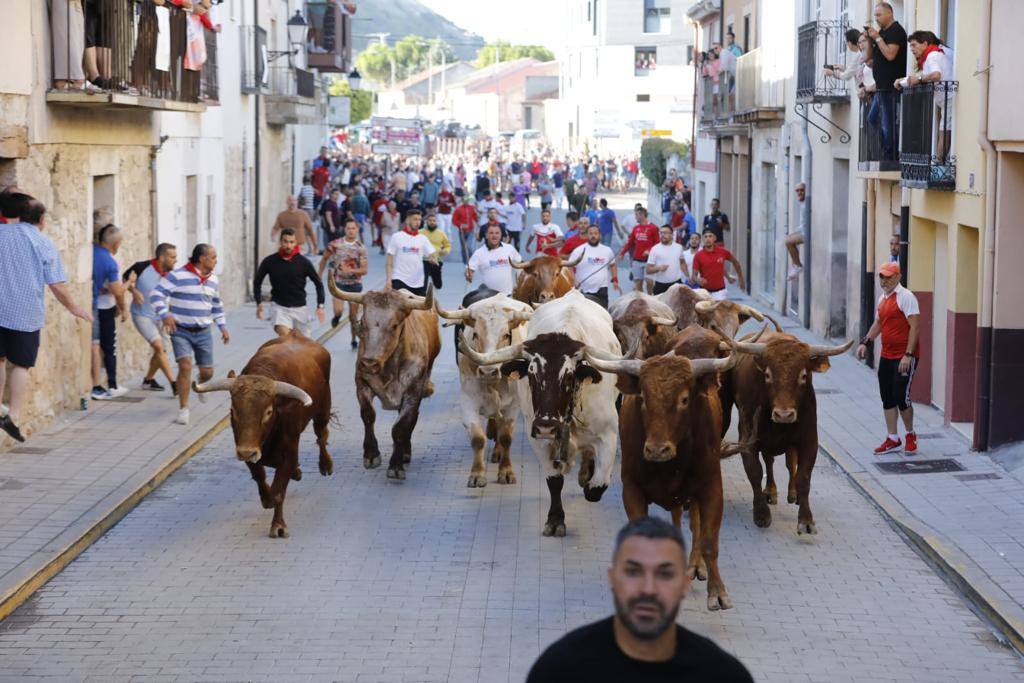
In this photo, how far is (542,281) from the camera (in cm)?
1591

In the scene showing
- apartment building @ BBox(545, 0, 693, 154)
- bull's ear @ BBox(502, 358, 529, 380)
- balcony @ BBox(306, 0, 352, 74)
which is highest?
apartment building @ BBox(545, 0, 693, 154)

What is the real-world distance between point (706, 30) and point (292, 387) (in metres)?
31.3

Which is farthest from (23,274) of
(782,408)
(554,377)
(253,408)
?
(782,408)

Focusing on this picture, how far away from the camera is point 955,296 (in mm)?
15797

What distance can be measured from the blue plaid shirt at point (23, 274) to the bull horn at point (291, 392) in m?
1.96

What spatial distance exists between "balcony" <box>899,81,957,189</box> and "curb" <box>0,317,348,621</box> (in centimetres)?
751

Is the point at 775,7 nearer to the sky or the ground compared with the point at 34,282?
nearer to the sky

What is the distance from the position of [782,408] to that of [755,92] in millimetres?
19864

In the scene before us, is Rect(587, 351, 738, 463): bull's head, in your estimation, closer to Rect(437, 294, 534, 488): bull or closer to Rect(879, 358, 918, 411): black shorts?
Rect(437, 294, 534, 488): bull

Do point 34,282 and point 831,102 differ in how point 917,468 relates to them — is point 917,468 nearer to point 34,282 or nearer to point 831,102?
point 34,282

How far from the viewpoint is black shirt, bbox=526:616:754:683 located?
4.09 metres

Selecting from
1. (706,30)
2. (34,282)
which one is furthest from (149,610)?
(706,30)

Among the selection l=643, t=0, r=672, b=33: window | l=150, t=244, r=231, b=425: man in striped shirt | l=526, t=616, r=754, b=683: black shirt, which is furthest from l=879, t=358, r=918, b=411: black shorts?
l=643, t=0, r=672, b=33: window

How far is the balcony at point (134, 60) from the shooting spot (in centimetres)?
1582
